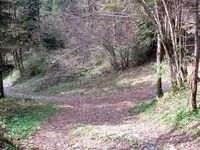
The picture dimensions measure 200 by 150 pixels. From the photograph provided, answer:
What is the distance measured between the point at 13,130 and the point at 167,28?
6452 mm

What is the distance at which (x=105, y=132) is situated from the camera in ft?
38.0

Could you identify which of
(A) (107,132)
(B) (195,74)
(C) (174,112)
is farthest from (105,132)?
(B) (195,74)

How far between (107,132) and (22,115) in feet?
21.3

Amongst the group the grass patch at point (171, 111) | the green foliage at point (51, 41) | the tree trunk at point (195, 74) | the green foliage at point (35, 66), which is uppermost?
the tree trunk at point (195, 74)

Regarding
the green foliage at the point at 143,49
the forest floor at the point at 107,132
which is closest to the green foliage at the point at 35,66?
the green foliage at the point at 143,49

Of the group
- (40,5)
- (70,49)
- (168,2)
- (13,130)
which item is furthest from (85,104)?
(40,5)

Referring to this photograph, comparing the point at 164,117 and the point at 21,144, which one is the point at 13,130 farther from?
the point at 164,117

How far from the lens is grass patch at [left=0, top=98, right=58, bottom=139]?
13393mm

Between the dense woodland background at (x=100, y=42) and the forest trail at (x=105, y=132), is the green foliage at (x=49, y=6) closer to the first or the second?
the dense woodland background at (x=100, y=42)

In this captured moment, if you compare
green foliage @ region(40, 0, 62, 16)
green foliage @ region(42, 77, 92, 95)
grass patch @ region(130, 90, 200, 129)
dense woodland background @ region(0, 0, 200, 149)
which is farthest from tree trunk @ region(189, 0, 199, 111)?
green foliage @ region(40, 0, 62, 16)

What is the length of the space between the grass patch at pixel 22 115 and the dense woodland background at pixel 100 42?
2.20 metres

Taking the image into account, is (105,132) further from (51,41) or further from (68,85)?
(51,41)

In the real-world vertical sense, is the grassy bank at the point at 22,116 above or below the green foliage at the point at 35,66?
above

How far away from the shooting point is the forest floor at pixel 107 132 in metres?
9.74
